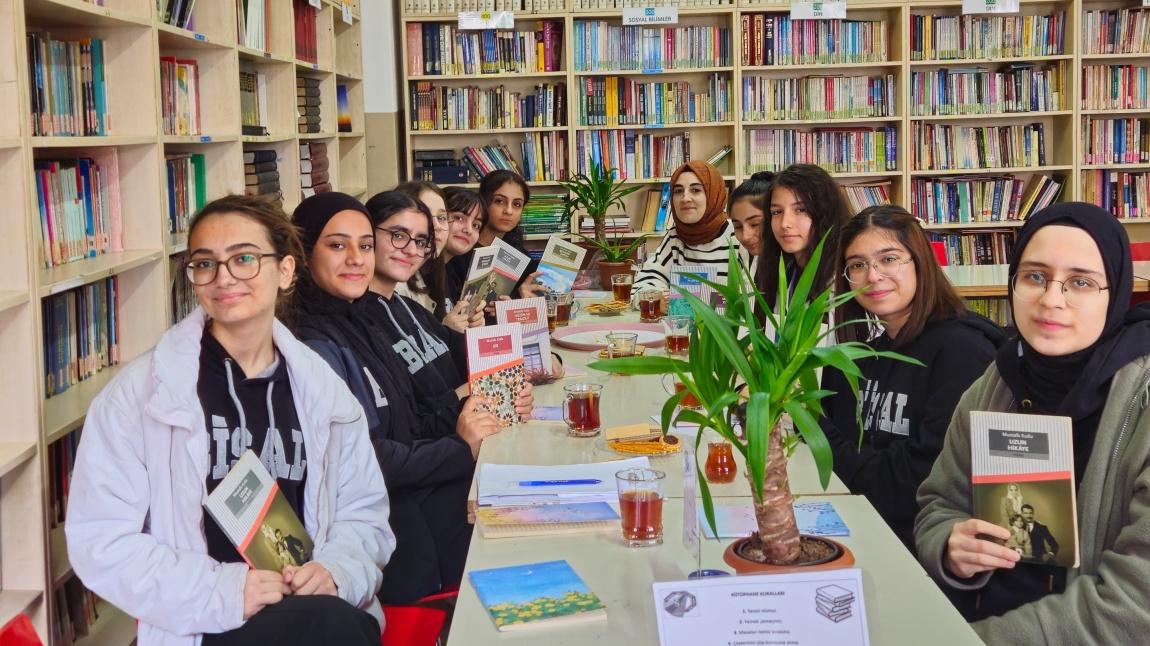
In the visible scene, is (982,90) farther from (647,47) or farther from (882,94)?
(647,47)

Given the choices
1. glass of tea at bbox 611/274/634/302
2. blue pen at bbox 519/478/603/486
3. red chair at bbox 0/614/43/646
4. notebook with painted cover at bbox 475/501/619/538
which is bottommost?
red chair at bbox 0/614/43/646

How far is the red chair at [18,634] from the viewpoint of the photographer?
1418 mm

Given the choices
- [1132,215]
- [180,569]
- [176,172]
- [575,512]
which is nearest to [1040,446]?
[575,512]

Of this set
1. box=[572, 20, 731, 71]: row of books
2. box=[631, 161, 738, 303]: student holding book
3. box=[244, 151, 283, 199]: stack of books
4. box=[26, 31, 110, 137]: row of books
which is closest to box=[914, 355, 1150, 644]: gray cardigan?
box=[26, 31, 110, 137]: row of books

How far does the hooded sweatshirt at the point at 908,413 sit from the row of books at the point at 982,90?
407cm

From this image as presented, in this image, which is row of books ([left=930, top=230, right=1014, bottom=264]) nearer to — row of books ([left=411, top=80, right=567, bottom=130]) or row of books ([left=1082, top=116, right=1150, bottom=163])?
row of books ([left=1082, top=116, right=1150, bottom=163])

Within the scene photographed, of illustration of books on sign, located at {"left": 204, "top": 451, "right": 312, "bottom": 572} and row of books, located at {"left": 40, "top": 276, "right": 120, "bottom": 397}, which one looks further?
row of books, located at {"left": 40, "top": 276, "right": 120, "bottom": 397}

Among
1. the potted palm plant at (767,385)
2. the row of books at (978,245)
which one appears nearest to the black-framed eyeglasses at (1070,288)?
the potted palm plant at (767,385)

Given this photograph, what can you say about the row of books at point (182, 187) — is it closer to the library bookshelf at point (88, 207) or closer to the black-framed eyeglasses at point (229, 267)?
the library bookshelf at point (88, 207)

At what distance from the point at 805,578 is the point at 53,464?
201 centimetres

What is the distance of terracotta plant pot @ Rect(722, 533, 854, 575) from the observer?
1.46m

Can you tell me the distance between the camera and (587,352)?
3.35m

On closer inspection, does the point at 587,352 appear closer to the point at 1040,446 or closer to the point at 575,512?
the point at 575,512

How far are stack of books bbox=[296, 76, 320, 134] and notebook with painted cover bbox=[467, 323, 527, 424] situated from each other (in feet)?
9.36
